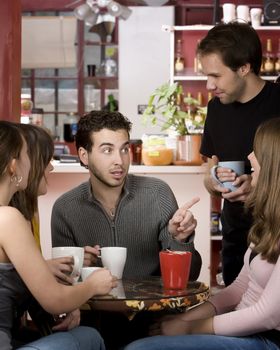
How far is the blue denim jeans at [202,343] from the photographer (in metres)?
2.20

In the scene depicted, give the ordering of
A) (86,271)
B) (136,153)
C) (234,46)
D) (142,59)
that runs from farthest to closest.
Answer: (142,59) < (136,153) < (234,46) < (86,271)

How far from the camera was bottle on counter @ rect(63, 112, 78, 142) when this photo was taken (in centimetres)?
940

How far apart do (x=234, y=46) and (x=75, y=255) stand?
4.04 feet

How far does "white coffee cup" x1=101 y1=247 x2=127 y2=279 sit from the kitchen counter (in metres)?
2.43

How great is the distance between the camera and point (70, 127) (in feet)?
31.9

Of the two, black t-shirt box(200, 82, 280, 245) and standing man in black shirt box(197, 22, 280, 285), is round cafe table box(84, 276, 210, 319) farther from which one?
black t-shirt box(200, 82, 280, 245)

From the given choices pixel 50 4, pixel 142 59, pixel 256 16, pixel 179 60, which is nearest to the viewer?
pixel 256 16

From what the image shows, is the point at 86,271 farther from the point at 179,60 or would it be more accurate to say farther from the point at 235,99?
the point at 179,60

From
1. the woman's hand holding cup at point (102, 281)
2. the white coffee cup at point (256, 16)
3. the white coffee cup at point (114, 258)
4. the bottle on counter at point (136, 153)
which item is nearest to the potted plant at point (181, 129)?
the bottle on counter at point (136, 153)

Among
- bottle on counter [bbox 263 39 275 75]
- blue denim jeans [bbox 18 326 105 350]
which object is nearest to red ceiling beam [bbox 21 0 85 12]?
bottle on counter [bbox 263 39 275 75]

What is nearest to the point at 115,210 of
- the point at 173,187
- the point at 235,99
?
the point at 235,99

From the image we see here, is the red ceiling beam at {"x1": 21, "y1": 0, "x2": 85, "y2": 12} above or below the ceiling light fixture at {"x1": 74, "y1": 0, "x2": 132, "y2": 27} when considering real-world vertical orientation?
above

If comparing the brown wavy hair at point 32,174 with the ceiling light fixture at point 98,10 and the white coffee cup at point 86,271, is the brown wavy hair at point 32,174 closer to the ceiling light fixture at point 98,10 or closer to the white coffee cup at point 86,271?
the white coffee cup at point 86,271

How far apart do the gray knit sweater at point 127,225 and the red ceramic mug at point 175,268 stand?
0.49 meters
